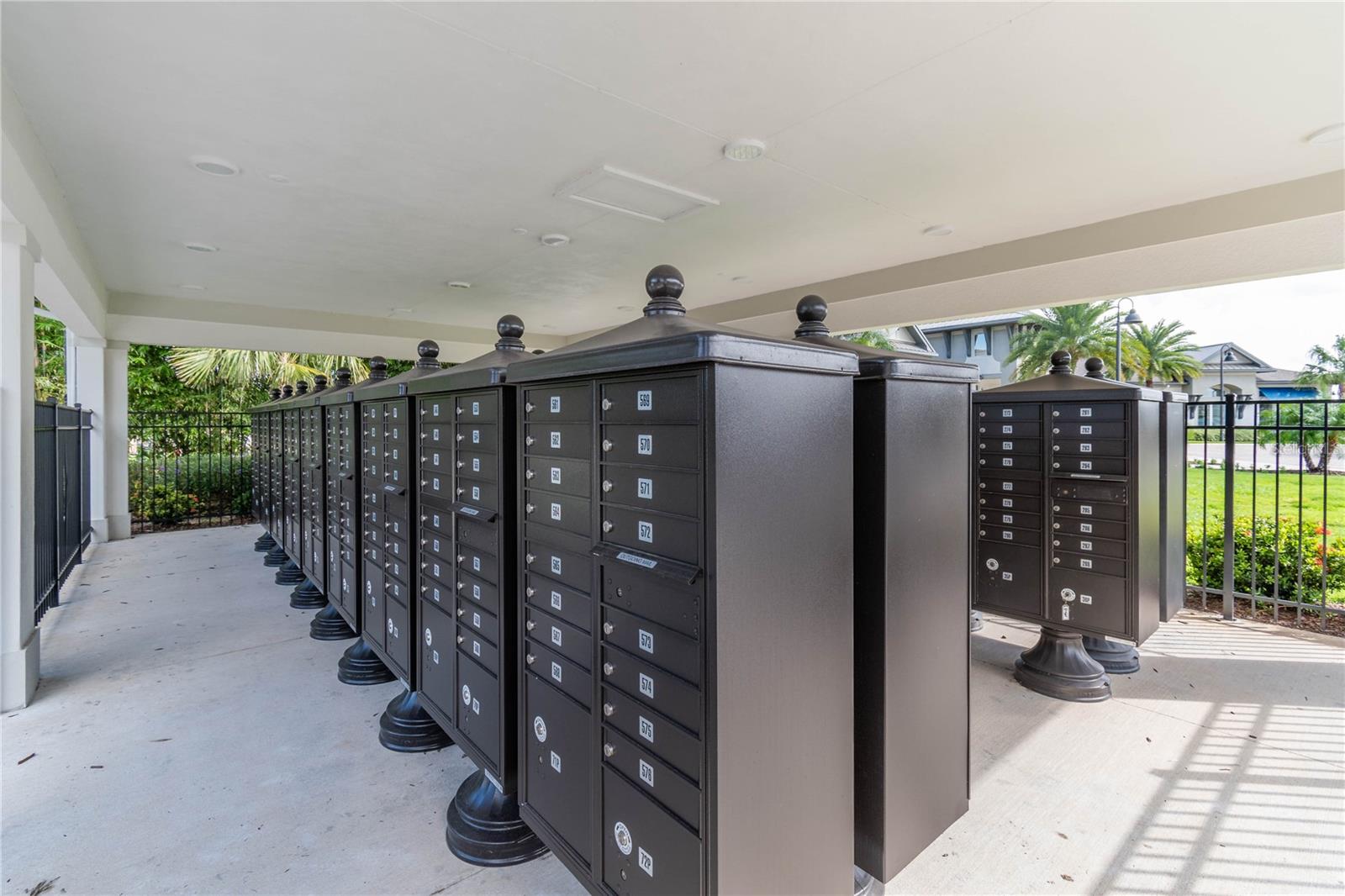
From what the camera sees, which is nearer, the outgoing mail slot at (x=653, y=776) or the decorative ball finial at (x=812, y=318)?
the outgoing mail slot at (x=653, y=776)

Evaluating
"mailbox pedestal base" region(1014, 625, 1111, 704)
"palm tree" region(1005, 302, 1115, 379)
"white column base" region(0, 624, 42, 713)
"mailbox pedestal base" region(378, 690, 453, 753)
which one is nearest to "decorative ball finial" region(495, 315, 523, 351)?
"mailbox pedestal base" region(378, 690, 453, 753)

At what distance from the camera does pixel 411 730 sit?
9.02 feet

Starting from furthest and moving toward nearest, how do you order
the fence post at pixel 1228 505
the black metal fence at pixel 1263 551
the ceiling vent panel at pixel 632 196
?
1. the fence post at pixel 1228 505
2. the black metal fence at pixel 1263 551
3. the ceiling vent panel at pixel 632 196

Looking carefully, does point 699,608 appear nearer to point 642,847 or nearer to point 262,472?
point 642,847

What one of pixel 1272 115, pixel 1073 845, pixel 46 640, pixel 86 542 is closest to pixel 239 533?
pixel 86 542

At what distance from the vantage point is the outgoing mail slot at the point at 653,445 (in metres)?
1.27

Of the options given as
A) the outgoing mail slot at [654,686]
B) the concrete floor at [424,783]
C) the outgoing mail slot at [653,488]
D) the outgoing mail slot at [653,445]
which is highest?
the outgoing mail slot at [653,445]

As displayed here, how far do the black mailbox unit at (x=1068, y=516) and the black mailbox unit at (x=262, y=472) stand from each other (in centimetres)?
641

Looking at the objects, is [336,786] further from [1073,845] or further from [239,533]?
[239,533]

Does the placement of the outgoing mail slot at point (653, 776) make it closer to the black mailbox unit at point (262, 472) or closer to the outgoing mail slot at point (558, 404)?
the outgoing mail slot at point (558, 404)

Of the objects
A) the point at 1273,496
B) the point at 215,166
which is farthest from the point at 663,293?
the point at 1273,496

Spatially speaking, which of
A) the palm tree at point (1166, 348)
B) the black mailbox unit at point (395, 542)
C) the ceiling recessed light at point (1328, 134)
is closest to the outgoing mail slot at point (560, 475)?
the black mailbox unit at point (395, 542)

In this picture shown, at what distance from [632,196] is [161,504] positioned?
9098 millimetres

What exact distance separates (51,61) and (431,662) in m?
3.01
